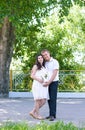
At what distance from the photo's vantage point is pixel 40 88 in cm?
1183

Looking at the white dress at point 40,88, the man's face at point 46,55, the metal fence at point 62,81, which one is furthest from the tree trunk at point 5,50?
the man's face at point 46,55

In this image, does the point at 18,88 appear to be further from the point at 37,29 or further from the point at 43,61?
the point at 43,61

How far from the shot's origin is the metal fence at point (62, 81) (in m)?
23.0

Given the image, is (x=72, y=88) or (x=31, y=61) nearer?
(x=72, y=88)

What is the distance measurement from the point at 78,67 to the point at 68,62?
8.88ft

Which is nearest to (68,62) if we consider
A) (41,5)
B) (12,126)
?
(41,5)

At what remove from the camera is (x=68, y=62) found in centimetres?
3406

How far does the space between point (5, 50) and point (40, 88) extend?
1042cm

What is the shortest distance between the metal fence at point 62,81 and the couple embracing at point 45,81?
11.0m

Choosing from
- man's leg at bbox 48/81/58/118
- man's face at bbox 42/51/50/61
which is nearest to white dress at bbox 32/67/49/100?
man's leg at bbox 48/81/58/118

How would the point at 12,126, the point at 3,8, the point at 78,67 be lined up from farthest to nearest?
the point at 78,67
the point at 3,8
the point at 12,126

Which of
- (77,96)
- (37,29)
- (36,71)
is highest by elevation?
(37,29)

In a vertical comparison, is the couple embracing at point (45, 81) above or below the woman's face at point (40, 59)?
below

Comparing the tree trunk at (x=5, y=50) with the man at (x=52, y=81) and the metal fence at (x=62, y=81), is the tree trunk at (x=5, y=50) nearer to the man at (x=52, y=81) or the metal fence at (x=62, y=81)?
the metal fence at (x=62, y=81)
